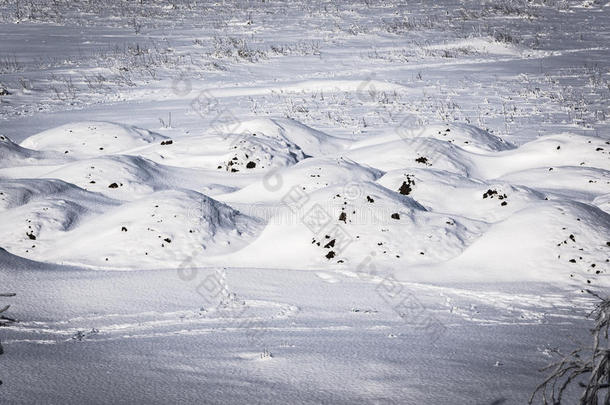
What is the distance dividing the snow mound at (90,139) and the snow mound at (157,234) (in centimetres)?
326

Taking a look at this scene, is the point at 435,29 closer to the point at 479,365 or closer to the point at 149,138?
the point at 149,138

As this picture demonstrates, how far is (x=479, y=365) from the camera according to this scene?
8.77ft

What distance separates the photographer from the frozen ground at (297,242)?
8.50 ft

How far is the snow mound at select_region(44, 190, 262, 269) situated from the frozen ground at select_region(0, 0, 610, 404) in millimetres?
19

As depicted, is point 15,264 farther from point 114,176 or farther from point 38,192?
point 114,176

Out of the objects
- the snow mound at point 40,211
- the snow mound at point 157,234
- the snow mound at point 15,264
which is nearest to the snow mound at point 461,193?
the snow mound at point 157,234

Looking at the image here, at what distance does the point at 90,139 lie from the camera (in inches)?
326

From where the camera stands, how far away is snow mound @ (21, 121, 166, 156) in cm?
811

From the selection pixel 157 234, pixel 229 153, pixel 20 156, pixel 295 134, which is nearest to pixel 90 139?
pixel 20 156

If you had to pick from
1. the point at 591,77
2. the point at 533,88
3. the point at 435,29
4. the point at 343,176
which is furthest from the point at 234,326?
the point at 435,29

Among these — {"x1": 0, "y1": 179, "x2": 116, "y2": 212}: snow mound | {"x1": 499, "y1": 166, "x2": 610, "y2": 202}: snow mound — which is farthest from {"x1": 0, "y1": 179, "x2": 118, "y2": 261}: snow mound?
{"x1": 499, "y1": 166, "x2": 610, "y2": 202}: snow mound

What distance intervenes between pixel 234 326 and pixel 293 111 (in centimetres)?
815

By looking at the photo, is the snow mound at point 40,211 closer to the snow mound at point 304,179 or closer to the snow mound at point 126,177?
the snow mound at point 126,177

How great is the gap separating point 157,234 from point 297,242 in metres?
1.23
